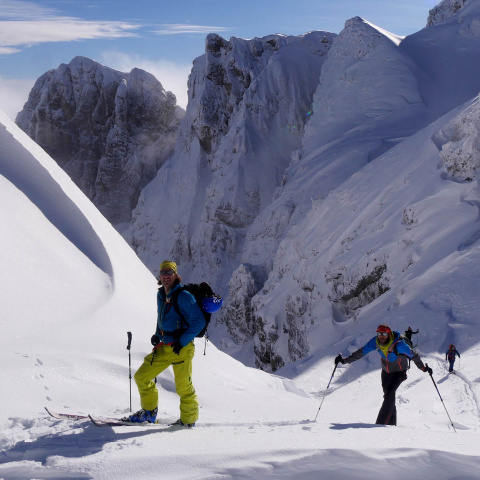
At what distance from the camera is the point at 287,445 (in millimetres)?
3896

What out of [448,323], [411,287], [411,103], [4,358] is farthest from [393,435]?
[411,103]

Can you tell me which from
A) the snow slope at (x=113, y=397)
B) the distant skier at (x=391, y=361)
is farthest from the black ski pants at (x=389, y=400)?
the snow slope at (x=113, y=397)

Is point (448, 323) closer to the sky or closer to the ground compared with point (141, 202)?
closer to the ground

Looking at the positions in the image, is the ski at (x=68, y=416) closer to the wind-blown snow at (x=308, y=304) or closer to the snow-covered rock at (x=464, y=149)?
the wind-blown snow at (x=308, y=304)

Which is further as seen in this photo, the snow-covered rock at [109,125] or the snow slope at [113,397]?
the snow-covered rock at [109,125]

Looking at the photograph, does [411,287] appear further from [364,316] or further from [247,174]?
[247,174]

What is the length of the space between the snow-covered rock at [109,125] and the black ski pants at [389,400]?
77231mm

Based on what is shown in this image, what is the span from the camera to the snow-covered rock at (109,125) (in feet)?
269

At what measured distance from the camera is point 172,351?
4941 millimetres

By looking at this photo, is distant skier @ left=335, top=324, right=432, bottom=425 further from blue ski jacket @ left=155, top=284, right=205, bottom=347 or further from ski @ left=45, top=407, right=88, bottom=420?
ski @ left=45, top=407, right=88, bottom=420

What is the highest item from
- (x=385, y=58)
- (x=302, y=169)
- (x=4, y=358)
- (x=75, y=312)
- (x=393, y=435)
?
(x=385, y=58)

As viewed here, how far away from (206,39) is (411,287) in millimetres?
55396

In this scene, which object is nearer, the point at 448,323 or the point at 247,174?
the point at 448,323

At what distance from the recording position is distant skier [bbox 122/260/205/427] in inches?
192
